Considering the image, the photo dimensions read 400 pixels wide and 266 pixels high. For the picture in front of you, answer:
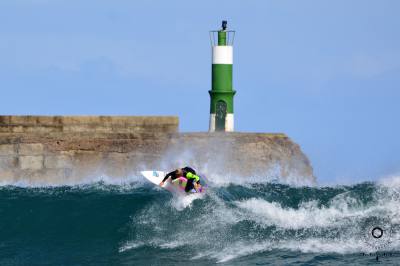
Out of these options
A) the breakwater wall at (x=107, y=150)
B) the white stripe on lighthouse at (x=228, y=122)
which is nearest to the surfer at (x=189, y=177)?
the breakwater wall at (x=107, y=150)

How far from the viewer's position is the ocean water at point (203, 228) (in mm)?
17797

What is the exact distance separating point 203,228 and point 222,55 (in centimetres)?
1254

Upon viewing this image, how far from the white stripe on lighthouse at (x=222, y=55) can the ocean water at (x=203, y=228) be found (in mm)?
8096

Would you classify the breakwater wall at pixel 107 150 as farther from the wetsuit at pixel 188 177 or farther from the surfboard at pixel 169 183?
the wetsuit at pixel 188 177

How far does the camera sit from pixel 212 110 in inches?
1227

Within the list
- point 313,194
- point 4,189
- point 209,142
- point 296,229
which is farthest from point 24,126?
point 296,229

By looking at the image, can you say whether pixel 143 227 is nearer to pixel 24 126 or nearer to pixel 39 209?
pixel 39 209

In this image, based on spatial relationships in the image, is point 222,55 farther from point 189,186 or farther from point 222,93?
point 189,186

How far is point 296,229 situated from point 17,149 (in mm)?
11327

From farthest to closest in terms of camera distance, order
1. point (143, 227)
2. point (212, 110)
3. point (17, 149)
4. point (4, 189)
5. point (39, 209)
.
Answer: point (212, 110) < point (17, 149) < point (4, 189) < point (39, 209) < point (143, 227)

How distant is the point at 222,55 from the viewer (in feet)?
103

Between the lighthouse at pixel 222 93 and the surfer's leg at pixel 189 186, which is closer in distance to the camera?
the surfer's leg at pixel 189 186

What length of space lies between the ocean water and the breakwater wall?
393 cm

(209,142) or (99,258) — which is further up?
(209,142)
